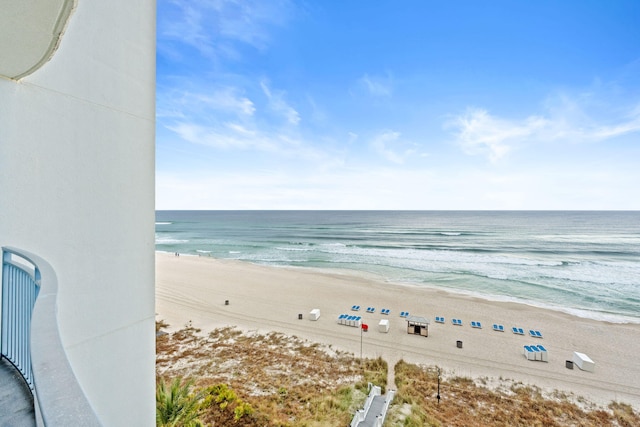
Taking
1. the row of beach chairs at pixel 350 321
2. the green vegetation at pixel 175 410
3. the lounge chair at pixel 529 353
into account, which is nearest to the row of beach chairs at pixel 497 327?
the lounge chair at pixel 529 353

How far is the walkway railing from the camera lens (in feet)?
3.18

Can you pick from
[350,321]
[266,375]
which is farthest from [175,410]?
[350,321]

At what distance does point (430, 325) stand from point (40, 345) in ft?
60.2

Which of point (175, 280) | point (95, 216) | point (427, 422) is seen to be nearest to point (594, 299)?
point (427, 422)

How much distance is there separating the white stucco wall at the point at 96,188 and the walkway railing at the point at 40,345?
777 mm

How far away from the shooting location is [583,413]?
9.94 metres

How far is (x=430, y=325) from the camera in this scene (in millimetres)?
17078

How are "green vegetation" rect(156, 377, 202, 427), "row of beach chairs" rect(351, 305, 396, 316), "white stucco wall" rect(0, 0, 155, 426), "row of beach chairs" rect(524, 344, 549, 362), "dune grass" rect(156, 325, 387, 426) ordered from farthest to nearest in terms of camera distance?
"row of beach chairs" rect(351, 305, 396, 316) < "row of beach chairs" rect(524, 344, 549, 362) < "dune grass" rect(156, 325, 387, 426) < "green vegetation" rect(156, 377, 202, 427) < "white stucco wall" rect(0, 0, 155, 426)

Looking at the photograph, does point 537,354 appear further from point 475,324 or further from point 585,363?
point 475,324

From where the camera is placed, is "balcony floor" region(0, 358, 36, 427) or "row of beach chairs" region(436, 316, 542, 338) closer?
"balcony floor" region(0, 358, 36, 427)

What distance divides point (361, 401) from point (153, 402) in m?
6.54

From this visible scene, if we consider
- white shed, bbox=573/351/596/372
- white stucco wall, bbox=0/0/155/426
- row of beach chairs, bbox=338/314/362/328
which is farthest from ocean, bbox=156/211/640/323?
white stucco wall, bbox=0/0/155/426

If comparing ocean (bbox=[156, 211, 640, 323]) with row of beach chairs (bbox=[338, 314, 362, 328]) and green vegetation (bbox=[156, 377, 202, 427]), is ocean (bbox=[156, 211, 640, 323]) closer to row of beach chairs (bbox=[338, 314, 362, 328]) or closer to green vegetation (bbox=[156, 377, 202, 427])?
row of beach chairs (bbox=[338, 314, 362, 328])

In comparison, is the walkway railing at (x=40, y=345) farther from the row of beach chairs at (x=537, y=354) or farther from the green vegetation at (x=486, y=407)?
the row of beach chairs at (x=537, y=354)
